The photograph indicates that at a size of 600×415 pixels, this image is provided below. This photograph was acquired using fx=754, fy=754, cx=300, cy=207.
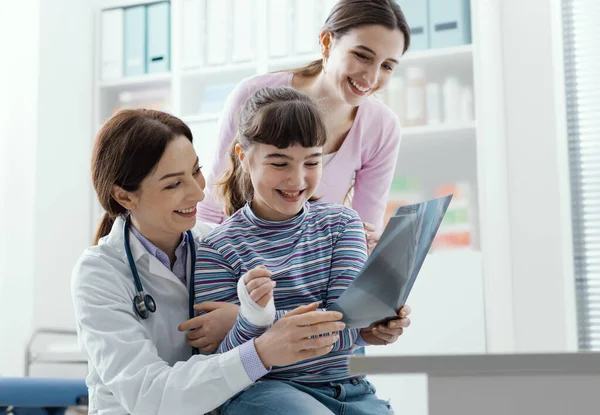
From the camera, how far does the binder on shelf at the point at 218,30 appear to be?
3633 mm

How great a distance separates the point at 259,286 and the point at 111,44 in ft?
10.1

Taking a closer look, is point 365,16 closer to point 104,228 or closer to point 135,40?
point 104,228

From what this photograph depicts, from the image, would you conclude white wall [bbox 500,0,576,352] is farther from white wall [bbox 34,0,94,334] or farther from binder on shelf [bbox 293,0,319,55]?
white wall [bbox 34,0,94,334]

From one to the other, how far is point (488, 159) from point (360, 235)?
6.10ft

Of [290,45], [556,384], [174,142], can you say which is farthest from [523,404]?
[290,45]

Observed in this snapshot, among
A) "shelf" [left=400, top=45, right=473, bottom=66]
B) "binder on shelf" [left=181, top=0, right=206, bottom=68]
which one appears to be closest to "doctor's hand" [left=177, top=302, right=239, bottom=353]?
"shelf" [left=400, top=45, right=473, bottom=66]

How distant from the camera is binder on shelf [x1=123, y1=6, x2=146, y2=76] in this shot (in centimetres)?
381

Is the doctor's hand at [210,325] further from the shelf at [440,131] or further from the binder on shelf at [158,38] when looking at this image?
the binder on shelf at [158,38]

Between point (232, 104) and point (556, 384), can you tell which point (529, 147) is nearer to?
point (232, 104)

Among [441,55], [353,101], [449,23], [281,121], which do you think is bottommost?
[281,121]

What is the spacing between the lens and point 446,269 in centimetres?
305

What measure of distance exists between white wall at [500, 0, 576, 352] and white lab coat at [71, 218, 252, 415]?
2.06 meters

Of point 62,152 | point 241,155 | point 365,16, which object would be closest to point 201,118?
point 62,152

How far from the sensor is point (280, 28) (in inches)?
139
